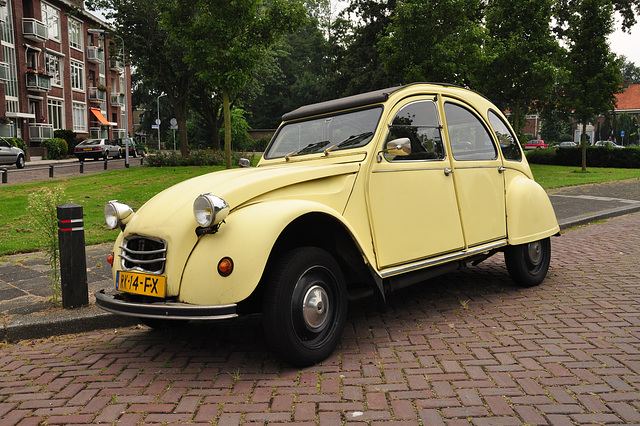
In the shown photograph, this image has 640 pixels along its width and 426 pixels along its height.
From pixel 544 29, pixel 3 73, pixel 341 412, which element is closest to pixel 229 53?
pixel 341 412

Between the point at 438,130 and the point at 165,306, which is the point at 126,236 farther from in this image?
the point at 438,130

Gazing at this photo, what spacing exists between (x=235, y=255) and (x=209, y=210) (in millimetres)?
327

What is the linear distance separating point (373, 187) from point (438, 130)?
110cm

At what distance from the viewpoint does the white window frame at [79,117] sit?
4512cm

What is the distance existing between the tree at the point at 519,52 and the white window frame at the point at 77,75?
37114 mm

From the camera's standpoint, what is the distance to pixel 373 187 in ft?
13.2

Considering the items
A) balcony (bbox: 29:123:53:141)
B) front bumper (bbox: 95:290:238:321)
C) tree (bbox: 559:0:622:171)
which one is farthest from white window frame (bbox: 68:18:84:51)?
front bumper (bbox: 95:290:238:321)

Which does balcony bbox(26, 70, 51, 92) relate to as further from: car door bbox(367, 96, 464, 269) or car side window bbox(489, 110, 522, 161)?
car door bbox(367, 96, 464, 269)

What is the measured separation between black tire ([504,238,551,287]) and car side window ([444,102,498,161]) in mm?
1038

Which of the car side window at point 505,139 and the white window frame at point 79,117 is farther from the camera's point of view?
the white window frame at point 79,117

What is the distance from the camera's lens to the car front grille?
3430 mm

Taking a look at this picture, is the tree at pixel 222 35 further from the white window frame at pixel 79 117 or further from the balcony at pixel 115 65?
the white window frame at pixel 79 117

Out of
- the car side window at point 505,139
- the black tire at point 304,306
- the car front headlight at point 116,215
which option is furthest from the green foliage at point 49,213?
the car side window at point 505,139

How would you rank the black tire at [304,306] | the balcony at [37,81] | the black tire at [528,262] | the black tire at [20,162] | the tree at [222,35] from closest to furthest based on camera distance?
the black tire at [304,306], the black tire at [528,262], the tree at [222,35], the black tire at [20,162], the balcony at [37,81]
